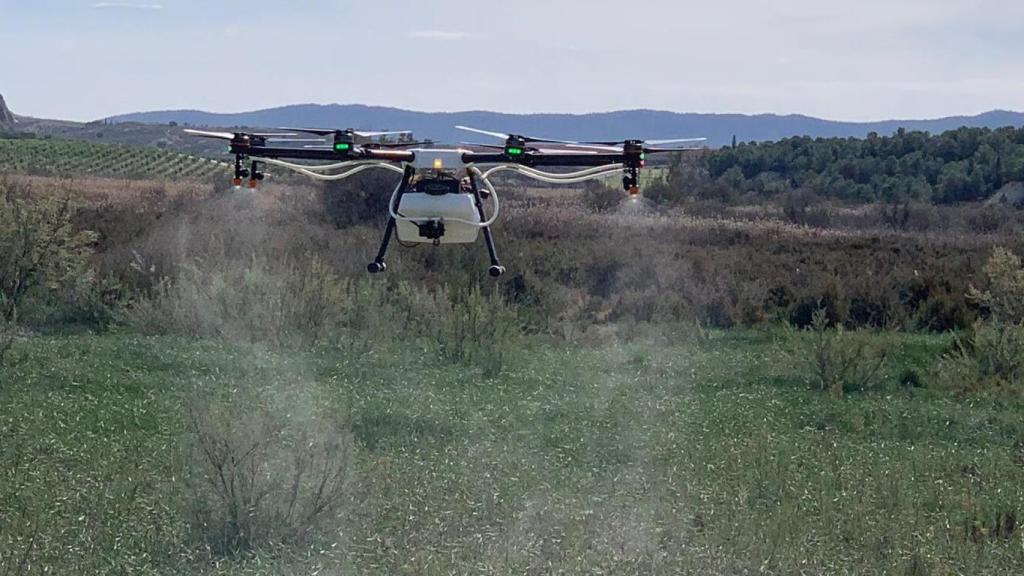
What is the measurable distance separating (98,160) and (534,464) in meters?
76.4

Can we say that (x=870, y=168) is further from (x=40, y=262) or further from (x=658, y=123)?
(x=40, y=262)

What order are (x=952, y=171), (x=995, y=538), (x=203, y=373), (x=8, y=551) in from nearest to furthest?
(x=8, y=551) → (x=995, y=538) → (x=203, y=373) → (x=952, y=171)

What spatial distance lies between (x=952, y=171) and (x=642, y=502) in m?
49.6

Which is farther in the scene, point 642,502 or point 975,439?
point 975,439

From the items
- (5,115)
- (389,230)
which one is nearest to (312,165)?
(389,230)

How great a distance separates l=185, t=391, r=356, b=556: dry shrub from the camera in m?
9.03

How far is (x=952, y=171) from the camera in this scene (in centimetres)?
5644

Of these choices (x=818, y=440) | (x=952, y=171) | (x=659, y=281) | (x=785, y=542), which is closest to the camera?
(x=785, y=542)

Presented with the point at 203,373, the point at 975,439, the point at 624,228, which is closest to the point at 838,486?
the point at 975,439

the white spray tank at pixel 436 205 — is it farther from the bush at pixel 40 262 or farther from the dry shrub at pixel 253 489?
the bush at pixel 40 262

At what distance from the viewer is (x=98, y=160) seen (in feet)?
273

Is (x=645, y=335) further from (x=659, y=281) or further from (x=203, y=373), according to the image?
(x=203, y=373)

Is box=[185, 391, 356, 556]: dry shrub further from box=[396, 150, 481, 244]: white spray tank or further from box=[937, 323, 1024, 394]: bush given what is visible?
box=[937, 323, 1024, 394]: bush

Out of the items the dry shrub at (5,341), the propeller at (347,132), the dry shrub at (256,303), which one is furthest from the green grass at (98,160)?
the propeller at (347,132)
